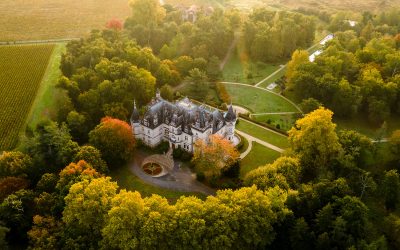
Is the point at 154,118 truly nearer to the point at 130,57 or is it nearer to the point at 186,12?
the point at 130,57

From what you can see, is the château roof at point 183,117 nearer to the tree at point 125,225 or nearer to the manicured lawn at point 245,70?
the tree at point 125,225

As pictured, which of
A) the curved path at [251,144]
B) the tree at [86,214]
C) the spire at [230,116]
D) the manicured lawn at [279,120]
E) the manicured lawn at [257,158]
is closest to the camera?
the tree at [86,214]

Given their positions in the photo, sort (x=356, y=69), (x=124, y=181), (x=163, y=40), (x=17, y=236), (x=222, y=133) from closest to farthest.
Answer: (x=17, y=236) < (x=124, y=181) < (x=222, y=133) < (x=356, y=69) < (x=163, y=40)

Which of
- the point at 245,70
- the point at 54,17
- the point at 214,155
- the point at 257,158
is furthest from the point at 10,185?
the point at 54,17

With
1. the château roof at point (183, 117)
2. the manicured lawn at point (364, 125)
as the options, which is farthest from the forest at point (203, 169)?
the château roof at point (183, 117)

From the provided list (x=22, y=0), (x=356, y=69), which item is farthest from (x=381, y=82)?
(x=22, y=0)

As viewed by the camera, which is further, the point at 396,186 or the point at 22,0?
the point at 22,0
